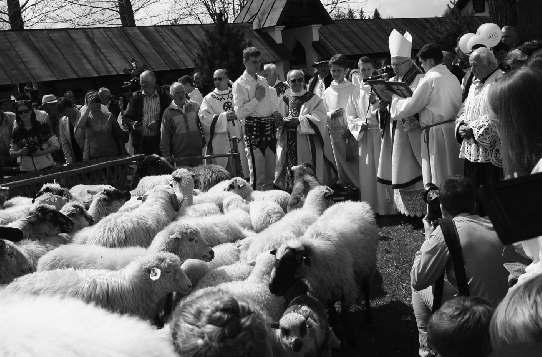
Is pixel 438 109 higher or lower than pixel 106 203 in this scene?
higher

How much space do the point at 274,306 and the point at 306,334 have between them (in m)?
0.53

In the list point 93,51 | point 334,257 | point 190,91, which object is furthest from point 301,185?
point 93,51

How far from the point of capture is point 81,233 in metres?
5.51

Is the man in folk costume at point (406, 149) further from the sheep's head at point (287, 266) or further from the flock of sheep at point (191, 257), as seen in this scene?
the sheep's head at point (287, 266)

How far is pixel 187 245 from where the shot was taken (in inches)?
193

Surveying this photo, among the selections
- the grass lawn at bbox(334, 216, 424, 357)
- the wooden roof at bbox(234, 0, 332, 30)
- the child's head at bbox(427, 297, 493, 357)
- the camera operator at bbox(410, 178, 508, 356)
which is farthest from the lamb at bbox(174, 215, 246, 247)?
the wooden roof at bbox(234, 0, 332, 30)

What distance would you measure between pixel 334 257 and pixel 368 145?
4.20 metres

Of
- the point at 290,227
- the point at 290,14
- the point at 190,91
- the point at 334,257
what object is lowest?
the point at 334,257

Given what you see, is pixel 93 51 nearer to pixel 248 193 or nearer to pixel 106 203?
pixel 248 193

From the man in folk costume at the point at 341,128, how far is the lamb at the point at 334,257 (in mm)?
3381

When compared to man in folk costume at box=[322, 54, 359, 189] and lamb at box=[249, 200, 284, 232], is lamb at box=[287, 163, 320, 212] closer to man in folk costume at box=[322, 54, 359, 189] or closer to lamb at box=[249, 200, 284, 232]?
lamb at box=[249, 200, 284, 232]

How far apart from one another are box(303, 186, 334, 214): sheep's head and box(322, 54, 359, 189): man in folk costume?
2.58 m

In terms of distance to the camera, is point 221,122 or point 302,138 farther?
point 221,122

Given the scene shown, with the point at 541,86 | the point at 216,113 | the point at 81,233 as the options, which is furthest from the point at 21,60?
the point at 541,86
